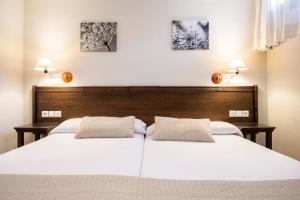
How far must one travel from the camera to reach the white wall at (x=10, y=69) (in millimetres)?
2693

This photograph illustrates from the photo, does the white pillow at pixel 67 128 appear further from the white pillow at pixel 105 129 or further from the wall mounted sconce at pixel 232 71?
the wall mounted sconce at pixel 232 71

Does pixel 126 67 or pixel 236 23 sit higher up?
pixel 236 23

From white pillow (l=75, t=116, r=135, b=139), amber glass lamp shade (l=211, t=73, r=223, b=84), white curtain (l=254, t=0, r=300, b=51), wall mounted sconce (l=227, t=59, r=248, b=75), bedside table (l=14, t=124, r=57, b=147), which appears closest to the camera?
white curtain (l=254, t=0, r=300, b=51)

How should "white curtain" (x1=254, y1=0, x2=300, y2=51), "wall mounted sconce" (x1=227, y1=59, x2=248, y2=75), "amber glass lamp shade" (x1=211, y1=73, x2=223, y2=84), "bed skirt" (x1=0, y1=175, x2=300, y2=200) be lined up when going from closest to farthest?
"bed skirt" (x1=0, y1=175, x2=300, y2=200), "white curtain" (x1=254, y1=0, x2=300, y2=51), "wall mounted sconce" (x1=227, y1=59, x2=248, y2=75), "amber glass lamp shade" (x1=211, y1=73, x2=223, y2=84)

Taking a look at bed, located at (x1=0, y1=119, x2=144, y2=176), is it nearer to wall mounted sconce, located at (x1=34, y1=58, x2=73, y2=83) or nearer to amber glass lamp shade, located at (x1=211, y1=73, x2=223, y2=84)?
wall mounted sconce, located at (x1=34, y1=58, x2=73, y2=83)

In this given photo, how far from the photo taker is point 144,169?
4.86 feet

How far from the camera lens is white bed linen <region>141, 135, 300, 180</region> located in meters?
1.35

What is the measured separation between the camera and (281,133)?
277cm

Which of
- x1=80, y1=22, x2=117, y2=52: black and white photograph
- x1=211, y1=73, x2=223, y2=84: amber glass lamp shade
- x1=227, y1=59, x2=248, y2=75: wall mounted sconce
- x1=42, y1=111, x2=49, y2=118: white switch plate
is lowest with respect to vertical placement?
x1=42, y1=111, x2=49, y2=118: white switch plate

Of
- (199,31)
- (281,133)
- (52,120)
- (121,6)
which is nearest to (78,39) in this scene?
(121,6)

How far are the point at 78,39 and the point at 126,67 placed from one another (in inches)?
29.3

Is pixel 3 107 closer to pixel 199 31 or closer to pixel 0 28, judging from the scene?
pixel 0 28

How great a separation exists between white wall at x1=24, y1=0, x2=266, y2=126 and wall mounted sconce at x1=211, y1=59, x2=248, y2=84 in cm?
9

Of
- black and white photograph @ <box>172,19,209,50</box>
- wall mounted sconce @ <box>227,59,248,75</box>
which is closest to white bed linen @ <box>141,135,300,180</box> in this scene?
wall mounted sconce @ <box>227,59,248,75</box>
